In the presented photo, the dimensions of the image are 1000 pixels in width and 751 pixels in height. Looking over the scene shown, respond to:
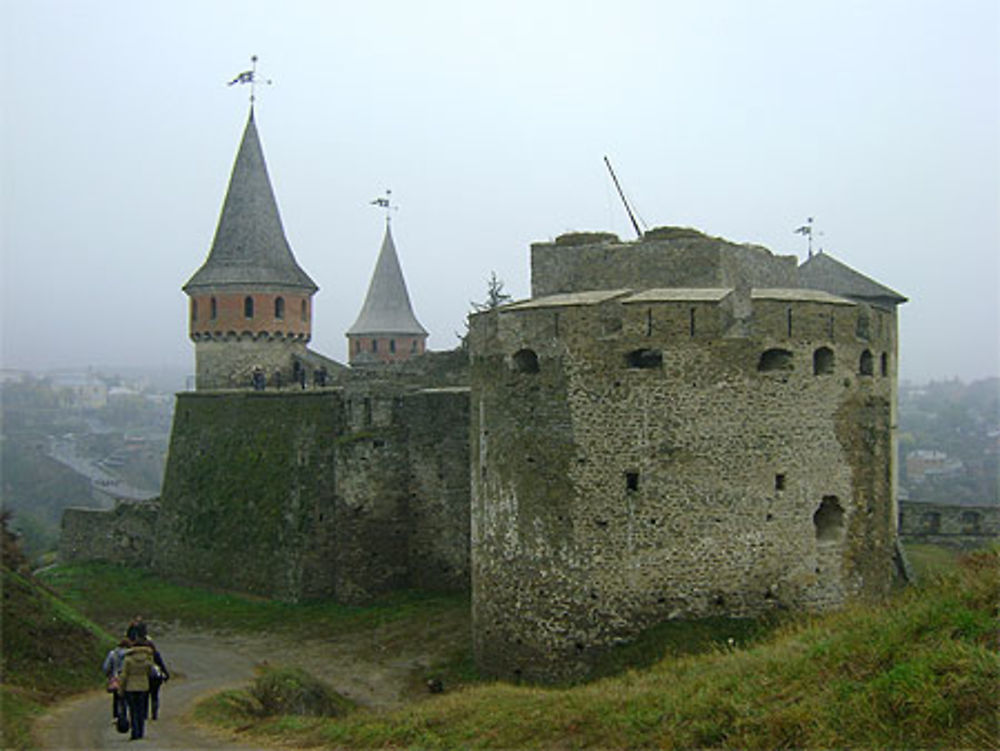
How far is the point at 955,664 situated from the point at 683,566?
25.1 feet

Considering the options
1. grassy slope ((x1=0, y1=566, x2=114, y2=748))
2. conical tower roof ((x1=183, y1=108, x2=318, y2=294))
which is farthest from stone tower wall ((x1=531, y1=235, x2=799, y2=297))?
conical tower roof ((x1=183, y1=108, x2=318, y2=294))

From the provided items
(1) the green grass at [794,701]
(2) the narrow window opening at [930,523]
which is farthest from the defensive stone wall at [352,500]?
(2) the narrow window opening at [930,523]

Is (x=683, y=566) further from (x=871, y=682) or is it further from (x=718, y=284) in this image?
(x=871, y=682)

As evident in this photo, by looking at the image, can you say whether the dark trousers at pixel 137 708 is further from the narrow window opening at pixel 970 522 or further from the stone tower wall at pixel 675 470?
the narrow window opening at pixel 970 522

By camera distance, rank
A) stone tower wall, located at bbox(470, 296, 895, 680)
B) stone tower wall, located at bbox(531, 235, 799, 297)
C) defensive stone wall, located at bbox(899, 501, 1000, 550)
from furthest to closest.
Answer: defensive stone wall, located at bbox(899, 501, 1000, 550), stone tower wall, located at bbox(531, 235, 799, 297), stone tower wall, located at bbox(470, 296, 895, 680)

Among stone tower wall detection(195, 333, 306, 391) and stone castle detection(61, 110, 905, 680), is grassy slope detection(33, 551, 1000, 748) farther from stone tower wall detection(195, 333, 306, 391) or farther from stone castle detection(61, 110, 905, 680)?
stone tower wall detection(195, 333, 306, 391)

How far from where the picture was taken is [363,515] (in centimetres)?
2536

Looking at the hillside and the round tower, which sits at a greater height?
the round tower

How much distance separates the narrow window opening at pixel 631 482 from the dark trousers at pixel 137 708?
25.1ft

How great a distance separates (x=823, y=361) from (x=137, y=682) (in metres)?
11.5

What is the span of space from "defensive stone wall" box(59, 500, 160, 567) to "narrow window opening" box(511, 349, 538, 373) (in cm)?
1869

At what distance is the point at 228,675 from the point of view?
773 inches

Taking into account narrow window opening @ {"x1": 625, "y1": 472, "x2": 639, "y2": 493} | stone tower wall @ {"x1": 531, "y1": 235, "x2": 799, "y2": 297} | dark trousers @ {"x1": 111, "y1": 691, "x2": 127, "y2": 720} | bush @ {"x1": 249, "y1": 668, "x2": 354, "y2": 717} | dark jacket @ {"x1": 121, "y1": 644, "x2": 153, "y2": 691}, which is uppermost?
stone tower wall @ {"x1": 531, "y1": 235, "x2": 799, "y2": 297}

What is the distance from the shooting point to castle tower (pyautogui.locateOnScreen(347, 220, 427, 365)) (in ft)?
169
